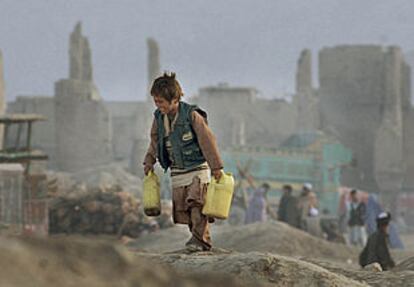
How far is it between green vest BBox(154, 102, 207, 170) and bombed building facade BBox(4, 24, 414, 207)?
1622 inches

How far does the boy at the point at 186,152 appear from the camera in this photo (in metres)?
6.24

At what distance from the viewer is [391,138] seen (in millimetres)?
49750

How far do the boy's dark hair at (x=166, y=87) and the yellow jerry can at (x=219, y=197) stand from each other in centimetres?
51

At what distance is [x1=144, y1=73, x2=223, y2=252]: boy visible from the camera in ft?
20.5

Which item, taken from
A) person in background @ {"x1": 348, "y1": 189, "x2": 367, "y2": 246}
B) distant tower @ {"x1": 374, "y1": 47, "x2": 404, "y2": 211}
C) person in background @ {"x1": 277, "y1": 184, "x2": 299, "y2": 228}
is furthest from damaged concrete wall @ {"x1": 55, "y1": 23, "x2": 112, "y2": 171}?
person in background @ {"x1": 348, "y1": 189, "x2": 367, "y2": 246}

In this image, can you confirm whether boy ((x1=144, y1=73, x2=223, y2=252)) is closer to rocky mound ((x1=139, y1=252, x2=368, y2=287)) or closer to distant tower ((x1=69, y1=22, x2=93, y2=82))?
rocky mound ((x1=139, y1=252, x2=368, y2=287))

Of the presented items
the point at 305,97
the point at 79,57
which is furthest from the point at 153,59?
the point at 305,97

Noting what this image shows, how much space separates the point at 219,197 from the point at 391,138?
44256 millimetres

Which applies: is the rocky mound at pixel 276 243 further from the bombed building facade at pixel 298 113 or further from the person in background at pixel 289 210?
the bombed building facade at pixel 298 113

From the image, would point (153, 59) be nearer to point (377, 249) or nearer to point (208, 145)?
point (377, 249)

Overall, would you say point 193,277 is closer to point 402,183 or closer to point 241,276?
point 241,276

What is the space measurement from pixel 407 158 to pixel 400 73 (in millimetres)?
3961

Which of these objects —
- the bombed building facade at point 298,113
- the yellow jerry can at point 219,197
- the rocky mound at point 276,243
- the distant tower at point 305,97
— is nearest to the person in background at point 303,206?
the rocky mound at point 276,243

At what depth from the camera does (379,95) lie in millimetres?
52000
